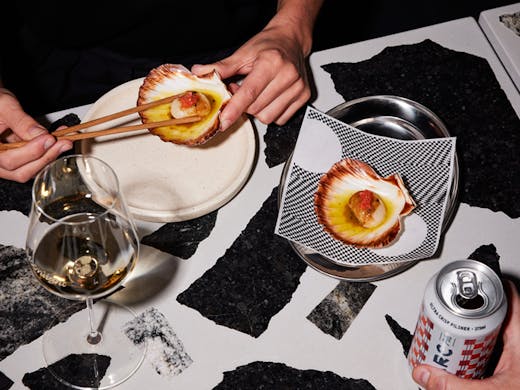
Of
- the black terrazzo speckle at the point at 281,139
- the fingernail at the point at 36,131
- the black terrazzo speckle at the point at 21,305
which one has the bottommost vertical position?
the black terrazzo speckle at the point at 21,305

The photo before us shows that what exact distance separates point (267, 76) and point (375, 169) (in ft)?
0.76

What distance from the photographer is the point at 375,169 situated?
1.20 metres

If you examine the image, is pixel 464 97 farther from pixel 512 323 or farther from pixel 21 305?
pixel 21 305

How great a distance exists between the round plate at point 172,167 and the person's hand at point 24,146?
0.35 ft

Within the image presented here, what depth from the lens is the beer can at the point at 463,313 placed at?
861 millimetres

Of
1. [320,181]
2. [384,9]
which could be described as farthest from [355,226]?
[384,9]

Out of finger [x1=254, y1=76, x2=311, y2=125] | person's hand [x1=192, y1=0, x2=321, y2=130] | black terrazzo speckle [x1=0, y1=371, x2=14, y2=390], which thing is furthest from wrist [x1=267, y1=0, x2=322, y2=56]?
black terrazzo speckle [x1=0, y1=371, x2=14, y2=390]

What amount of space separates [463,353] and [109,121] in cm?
69

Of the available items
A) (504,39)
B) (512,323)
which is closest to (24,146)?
(512,323)

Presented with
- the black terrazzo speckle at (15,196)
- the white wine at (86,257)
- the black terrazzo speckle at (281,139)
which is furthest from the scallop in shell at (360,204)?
the black terrazzo speckle at (15,196)

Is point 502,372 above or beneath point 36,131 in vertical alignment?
beneath

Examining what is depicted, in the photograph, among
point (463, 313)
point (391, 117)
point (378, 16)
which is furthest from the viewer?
point (378, 16)

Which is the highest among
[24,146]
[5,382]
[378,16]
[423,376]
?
[24,146]

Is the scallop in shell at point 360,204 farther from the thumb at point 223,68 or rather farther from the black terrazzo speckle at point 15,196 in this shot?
the black terrazzo speckle at point 15,196
